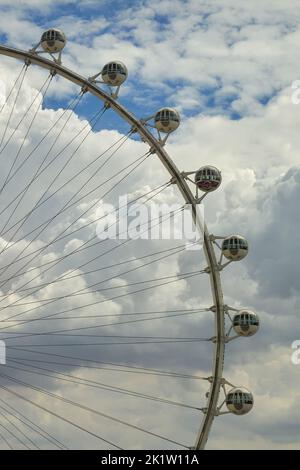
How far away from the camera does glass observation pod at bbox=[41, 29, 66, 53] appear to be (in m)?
50.8

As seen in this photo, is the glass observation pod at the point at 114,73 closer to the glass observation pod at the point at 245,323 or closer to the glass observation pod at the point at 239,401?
the glass observation pod at the point at 245,323

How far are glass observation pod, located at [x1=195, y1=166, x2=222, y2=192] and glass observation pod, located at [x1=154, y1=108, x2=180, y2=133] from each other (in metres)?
2.14

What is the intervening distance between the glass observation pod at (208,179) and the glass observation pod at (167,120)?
7.03 feet

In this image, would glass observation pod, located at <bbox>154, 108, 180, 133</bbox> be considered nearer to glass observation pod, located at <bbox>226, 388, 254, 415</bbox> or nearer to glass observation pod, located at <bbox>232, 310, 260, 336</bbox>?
glass observation pod, located at <bbox>232, 310, 260, 336</bbox>

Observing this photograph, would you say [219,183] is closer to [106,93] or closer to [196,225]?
[196,225]

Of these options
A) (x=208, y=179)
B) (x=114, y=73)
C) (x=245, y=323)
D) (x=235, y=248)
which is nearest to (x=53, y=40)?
(x=114, y=73)

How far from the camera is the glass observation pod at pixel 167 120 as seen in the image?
51000 mm
